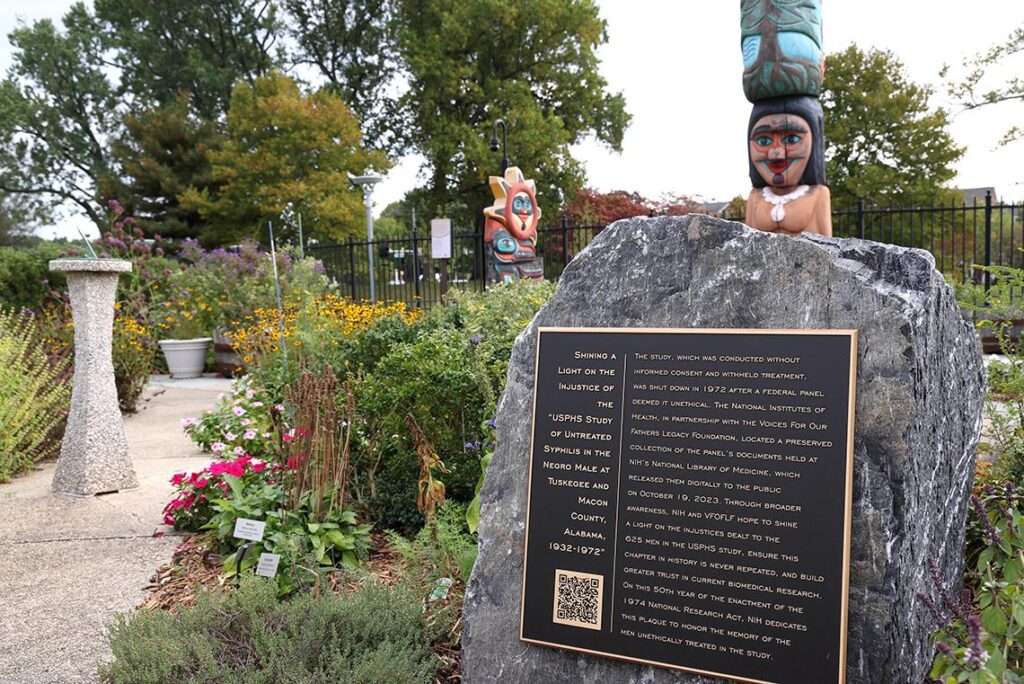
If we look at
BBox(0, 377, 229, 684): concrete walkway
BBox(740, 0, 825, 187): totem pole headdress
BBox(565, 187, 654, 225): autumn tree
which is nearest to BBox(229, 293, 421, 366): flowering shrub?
BBox(0, 377, 229, 684): concrete walkway

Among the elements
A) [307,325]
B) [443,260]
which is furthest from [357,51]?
[307,325]

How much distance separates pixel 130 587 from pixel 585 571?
270cm

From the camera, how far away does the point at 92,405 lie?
5.79m

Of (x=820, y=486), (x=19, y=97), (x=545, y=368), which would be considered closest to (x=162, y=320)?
(x=545, y=368)

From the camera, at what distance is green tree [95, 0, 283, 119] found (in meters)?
29.7

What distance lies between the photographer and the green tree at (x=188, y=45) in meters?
29.7

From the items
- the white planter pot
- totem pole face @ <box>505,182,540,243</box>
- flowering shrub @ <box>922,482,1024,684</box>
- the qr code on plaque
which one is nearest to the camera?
flowering shrub @ <box>922,482,1024,684</box>

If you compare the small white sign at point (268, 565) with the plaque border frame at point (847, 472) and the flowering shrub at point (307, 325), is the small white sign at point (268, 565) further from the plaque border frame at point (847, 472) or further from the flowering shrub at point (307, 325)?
the flowering shrub at point (307, 325)

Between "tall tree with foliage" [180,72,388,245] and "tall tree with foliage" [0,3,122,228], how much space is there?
727cm

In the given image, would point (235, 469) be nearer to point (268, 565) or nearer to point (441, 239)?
point (268, 565)

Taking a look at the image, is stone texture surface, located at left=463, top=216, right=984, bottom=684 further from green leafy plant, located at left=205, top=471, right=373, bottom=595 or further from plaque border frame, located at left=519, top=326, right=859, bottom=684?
green leafy plant, located at left=205, top=471, right=373, bottom=595

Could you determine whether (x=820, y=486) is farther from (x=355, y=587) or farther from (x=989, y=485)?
(x=355, y=587)

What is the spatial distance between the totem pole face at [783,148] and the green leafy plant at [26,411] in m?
6.18

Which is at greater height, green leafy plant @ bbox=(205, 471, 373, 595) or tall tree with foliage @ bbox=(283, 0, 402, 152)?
tall tree with foliage @ bbox=(283, 0, 402, 152)
